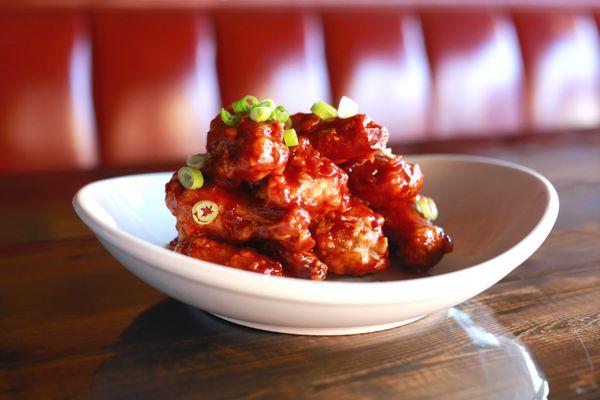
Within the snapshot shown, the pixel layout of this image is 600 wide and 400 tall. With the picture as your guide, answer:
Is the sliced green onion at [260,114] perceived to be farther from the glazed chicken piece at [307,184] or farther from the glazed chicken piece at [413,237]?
the glazed chicken piece at [413,237]

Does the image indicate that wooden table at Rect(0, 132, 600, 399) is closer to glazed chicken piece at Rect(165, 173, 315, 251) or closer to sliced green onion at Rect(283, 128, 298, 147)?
glazed chicken piece at Rect(165, 173, 315, 251)

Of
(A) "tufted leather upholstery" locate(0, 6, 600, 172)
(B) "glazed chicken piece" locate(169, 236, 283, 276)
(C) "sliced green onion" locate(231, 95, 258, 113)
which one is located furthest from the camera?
(A) "tufted leather upholstery" locate(0, 6, 600, 172)

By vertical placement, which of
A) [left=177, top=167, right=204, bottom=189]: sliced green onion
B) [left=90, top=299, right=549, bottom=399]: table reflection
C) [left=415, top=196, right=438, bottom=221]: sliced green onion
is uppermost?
[left=177, top=167, right=204, bottom=189]: sliced green onion

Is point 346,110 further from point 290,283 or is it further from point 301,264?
point 290,283

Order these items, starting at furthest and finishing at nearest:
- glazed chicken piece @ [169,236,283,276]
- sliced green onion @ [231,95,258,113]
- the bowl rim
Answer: sliced green onion @ [231,95,258,113], glazed chicken piece @ [169,236,283,276], the bowl rim

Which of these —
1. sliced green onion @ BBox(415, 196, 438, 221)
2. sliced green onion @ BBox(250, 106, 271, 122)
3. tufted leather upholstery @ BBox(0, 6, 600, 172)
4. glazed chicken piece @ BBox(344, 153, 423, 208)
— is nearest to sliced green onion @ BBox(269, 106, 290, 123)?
sliced green onion @ BBox(250, 106, 271, 122)

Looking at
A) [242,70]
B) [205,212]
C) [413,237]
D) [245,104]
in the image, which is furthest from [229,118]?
[242,70]
